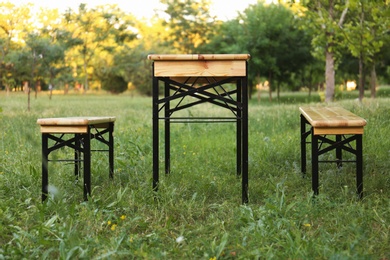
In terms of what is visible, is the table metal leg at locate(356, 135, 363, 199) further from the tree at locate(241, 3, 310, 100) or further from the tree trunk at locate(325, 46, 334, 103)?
the tree at locate(241, 3, 310, 100)

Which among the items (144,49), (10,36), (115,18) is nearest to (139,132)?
(10,36)

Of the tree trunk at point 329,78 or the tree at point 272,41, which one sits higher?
the tree at point 272,41

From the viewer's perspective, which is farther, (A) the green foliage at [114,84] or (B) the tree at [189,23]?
(A) the green foliage at [114,84]

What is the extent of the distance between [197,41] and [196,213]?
105 feet

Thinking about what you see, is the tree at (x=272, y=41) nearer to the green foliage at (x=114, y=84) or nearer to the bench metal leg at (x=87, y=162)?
the bench metal leg at (x=87, y=162)

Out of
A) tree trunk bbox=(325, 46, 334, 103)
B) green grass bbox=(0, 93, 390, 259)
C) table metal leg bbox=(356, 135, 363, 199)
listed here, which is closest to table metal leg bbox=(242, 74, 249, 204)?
green grass bbox=(0, 93, 390, 259)

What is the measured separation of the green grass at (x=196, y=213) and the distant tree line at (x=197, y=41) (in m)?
7.28

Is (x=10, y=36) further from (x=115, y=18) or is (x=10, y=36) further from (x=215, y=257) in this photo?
(x=215, y=257)

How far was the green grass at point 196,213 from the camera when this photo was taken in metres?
3.27

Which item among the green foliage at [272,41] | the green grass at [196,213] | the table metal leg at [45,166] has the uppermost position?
the green foliage at [272,41]

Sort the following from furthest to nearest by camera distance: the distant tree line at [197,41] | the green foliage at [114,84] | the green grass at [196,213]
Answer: the green foliage at [114,84] < the distant tree line at [197,41] < the green grass at [196,213]

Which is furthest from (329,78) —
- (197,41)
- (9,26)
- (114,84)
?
(114,84)

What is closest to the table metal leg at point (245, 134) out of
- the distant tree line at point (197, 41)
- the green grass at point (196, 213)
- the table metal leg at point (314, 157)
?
the green grass at point (196, 213)

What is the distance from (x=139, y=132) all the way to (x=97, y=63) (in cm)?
3973
